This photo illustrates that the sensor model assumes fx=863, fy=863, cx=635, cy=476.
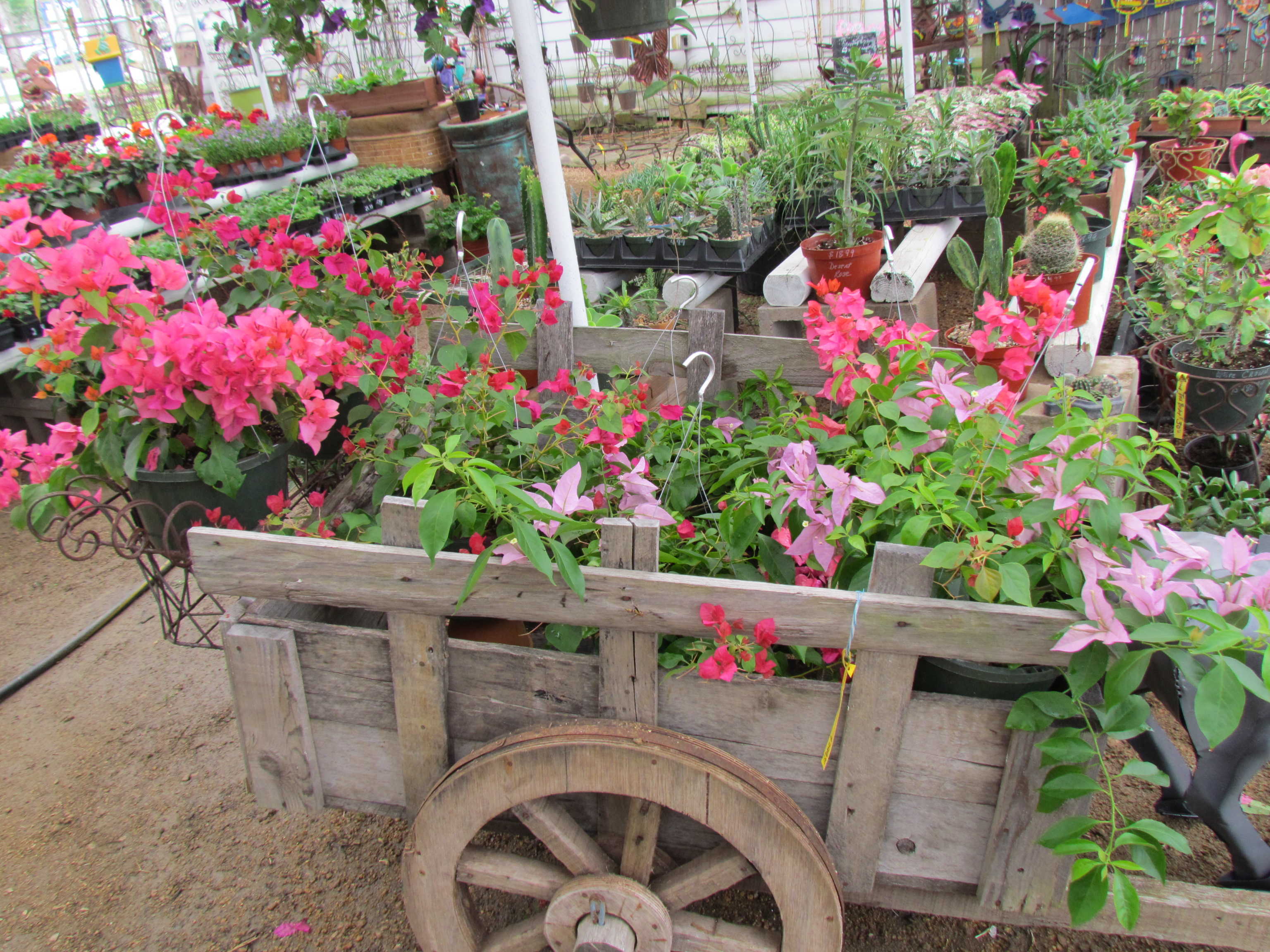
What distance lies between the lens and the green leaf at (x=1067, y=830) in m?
1.02

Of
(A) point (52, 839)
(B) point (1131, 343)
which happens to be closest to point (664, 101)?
(B) point (1131, 343)

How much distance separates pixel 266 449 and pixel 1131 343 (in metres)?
3.21

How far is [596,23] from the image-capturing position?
2123mm

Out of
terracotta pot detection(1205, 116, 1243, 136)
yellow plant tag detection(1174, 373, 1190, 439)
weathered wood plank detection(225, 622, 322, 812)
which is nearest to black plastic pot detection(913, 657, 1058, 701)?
weathered wood plank detection(225, 622, 322, 812)

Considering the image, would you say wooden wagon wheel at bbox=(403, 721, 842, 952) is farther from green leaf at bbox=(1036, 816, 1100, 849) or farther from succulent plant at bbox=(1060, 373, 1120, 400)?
succulent plant at bbox=(1060, 373, 1120, 400)

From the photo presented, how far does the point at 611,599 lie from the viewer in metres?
1.10

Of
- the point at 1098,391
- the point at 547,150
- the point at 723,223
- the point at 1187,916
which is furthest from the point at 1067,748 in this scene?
the point at 723,223

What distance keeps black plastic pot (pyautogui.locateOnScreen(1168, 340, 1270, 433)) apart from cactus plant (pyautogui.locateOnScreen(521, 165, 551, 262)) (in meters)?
1.98

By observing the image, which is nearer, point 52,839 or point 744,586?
point 744,586

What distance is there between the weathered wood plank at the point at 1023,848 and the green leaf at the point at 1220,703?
0.23 meters

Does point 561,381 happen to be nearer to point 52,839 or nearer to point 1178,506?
point 1178,506

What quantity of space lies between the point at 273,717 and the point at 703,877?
66cm

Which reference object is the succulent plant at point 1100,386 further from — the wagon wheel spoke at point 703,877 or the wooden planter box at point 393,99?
the wooden planter box at point 393,99

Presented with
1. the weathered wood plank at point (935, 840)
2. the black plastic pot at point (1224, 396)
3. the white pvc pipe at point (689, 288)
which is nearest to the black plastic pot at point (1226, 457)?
the black plastic pot at point (1224, 396)
